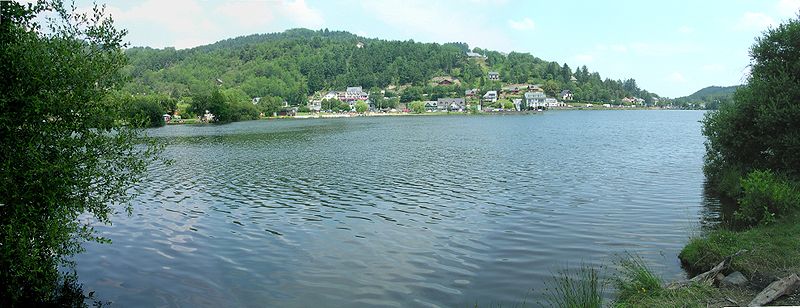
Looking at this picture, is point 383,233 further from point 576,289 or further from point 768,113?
point 768,113

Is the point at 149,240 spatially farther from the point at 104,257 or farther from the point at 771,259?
the point at 771,259

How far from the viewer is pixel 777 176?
2298 centimetres

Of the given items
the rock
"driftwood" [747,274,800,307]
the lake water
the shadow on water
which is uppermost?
"driftwood" [747,274,800,307]

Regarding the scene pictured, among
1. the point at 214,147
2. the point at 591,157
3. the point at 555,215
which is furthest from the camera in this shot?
the point at 214,147

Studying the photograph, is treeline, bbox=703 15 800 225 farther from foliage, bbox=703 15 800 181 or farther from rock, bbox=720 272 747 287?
rock, bbox=720 272 747 287

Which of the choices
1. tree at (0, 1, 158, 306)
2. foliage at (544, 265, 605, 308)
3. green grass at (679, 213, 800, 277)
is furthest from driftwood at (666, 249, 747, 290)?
tree at (0, 1, 158, 306)

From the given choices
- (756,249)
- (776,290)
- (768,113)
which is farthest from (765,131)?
(776,290)

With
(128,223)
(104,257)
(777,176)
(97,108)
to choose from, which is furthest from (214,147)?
(777,176)

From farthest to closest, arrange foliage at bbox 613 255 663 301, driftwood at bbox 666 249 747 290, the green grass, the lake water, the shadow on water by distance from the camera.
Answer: the shadow on water → the lake water → the green grass → driftwood at bbox 666 249 747 290 → foliage at bbox 613 255 663 301

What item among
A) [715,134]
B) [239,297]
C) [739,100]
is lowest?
[239,297]

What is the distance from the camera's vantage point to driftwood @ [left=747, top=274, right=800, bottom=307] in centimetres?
1155

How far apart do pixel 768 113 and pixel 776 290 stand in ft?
50.1

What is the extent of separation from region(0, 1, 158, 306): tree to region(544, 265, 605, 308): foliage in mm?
12110

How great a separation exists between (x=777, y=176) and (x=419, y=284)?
17531mm
